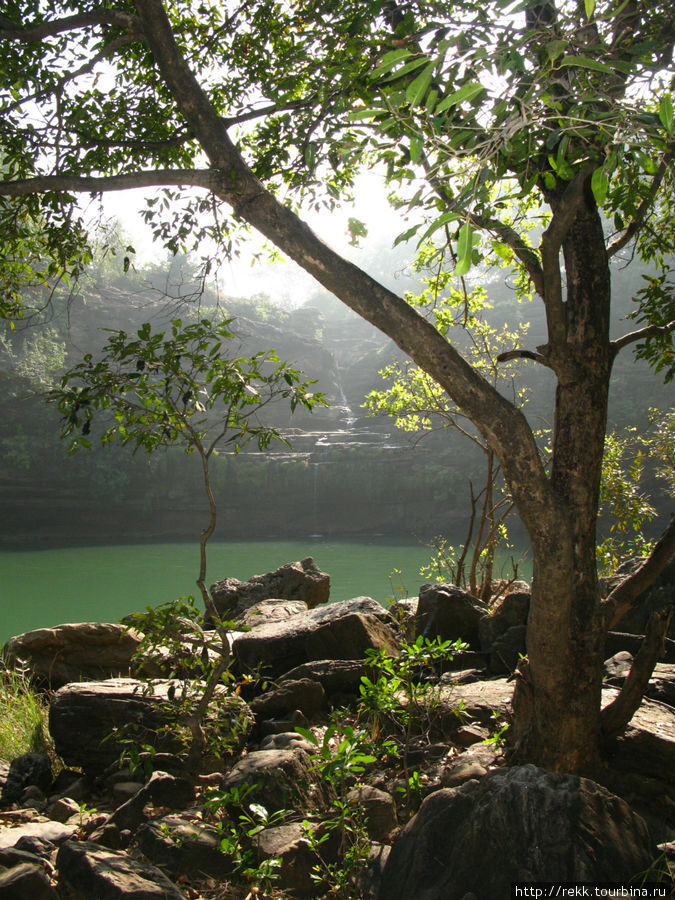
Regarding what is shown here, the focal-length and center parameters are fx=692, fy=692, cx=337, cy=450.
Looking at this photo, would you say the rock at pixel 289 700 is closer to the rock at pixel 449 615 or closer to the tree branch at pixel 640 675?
the rock at pixel 449 615

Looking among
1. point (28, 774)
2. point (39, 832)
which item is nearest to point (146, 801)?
point (39, 832)

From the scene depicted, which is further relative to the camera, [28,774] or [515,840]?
[28,774]

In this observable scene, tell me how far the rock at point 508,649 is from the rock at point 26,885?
259 centimetres

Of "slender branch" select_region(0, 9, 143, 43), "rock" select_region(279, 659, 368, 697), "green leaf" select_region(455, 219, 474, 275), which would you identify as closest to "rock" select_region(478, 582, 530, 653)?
"rock" select_region(279, 659, 368, 697)

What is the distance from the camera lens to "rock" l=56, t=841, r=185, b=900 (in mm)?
1920

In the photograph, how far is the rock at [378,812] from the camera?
7.83ft

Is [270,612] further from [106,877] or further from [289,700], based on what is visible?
[106,877]

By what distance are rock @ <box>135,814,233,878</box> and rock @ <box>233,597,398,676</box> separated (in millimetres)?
1614

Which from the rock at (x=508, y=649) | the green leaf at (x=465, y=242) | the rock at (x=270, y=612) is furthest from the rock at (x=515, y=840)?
the rock at (x=270, y=612)

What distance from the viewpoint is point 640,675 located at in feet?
8.24

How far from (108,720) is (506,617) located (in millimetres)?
2309

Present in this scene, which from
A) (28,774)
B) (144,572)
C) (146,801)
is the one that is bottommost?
(144,572)

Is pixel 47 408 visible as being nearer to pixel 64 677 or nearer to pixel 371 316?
pixel 64 677

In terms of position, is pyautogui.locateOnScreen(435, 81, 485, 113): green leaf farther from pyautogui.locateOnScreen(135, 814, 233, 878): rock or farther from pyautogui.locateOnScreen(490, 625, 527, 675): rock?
pyautogui.locateOnScreen(490, 625, 527, 675): rock
